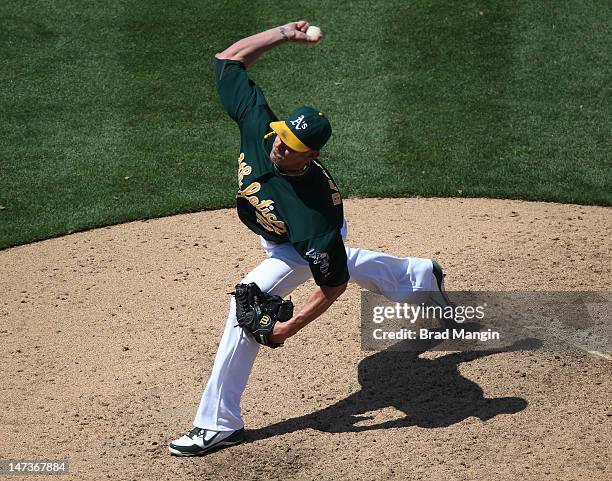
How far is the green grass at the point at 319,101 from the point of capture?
8008 millimetres

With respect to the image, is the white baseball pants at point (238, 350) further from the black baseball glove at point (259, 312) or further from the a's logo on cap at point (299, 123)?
the a's logo on cap at point (299, 123)

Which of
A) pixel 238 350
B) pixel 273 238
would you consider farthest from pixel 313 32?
pixel 238 350

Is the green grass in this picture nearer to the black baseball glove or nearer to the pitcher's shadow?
the pitcher's shadow

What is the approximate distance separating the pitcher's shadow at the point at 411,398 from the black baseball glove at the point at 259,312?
0.62 meters

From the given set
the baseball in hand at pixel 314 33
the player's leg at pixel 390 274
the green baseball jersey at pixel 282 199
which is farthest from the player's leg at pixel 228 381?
the baseball in hand at pixel 314 33

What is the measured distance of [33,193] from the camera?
8.03 metres

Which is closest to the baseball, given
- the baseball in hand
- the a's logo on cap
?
the baseball in hand

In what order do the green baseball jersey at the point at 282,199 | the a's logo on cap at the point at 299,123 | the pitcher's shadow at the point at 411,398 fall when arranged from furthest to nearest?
the pitcher's shadow at the point at 411,398 < the green baseball jersey at the point at 282,199 < the a's logo on cap at the point at 299,123

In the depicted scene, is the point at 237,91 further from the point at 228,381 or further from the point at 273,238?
the point at 228,381

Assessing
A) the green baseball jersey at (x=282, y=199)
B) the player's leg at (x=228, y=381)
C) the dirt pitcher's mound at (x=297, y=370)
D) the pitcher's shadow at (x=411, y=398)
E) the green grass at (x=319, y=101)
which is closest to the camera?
the green baseball jersey at (x=282, y=199)

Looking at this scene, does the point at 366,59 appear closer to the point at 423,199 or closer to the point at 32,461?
the point at 423,199

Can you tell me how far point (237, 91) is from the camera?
18.0 ft

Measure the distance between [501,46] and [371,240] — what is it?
3635mm

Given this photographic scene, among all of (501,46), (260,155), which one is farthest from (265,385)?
(501,46)
